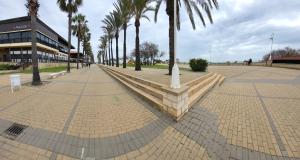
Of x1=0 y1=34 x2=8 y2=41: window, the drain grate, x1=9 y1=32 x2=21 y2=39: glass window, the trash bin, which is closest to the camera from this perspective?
the drain grate

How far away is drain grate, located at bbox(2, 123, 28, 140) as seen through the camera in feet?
13.4

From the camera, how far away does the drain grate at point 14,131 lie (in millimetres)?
4095

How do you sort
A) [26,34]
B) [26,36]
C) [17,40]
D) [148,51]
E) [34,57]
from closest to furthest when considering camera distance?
[34,57] → [26,36] → [26,34] → [17,40] → [148,51]

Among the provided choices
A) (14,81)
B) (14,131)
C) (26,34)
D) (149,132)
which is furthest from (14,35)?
(149,132)

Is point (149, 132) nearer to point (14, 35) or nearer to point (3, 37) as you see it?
point (14, 35)

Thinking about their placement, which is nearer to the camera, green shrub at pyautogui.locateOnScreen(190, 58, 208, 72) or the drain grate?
the drain grate

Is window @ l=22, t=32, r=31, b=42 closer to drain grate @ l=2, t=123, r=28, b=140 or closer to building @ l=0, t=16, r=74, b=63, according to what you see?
building @ l=0, t=16, r=74, b=63

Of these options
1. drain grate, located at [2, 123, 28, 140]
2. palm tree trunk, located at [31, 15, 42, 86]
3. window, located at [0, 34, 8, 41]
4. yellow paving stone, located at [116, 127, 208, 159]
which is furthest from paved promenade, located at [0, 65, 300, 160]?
window, located at [0, 34, 8, 41]

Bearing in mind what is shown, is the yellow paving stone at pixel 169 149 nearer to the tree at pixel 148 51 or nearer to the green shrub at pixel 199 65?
the green shrub at pixel 199 65

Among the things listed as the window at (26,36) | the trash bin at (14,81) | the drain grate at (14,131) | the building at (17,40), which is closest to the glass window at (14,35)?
the building at (17,40)

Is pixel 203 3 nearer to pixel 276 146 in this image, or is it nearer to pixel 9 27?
pixel 276 146

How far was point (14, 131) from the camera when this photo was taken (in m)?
4.32

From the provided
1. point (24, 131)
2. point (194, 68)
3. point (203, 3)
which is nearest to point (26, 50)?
point (194, 68)

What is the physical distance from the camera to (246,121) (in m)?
4.89
